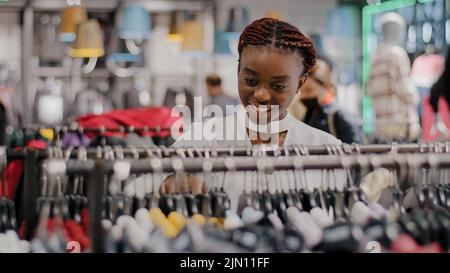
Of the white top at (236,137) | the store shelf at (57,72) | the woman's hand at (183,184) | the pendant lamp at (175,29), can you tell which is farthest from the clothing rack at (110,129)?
the store shelf at (57,72)

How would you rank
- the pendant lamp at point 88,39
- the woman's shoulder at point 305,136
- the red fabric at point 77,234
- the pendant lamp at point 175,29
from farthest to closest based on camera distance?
the pendant lamp at point 175,29, the pendant lamp at point 88,39, the woman's shoulder at point 305,136, the red fabric at point 77,234

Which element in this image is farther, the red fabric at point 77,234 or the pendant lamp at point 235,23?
the pendant lamp at point 235,23

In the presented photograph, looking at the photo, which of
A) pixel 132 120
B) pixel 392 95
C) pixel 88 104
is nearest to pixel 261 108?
pixel 132 120

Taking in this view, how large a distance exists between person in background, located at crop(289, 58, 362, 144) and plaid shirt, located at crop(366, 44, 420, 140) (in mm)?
1170

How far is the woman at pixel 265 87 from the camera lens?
236cm

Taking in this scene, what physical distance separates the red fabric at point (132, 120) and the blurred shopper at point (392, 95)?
197 cm

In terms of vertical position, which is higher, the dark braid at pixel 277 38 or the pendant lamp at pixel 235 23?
the pendant lamp at pixel 235 23

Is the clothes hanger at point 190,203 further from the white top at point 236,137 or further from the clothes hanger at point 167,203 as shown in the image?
the white top at point 236,137

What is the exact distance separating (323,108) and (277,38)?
1.61 m

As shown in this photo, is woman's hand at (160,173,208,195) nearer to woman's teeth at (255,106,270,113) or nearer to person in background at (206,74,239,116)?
woman's teeth at (255,106,270,113)

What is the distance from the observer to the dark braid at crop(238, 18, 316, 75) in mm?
2381

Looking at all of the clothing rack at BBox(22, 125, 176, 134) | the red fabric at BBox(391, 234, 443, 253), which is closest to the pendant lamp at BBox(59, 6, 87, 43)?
the clothing rack at BBox(22, 125, 176, 134)

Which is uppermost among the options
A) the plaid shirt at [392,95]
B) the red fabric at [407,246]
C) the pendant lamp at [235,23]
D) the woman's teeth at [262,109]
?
the pendant lamp at [235,23]
